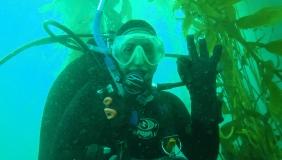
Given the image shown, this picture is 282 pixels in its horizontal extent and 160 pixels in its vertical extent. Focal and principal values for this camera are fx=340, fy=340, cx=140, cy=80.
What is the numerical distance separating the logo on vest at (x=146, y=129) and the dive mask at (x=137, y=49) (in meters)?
0.52

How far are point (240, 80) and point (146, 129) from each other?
108cm

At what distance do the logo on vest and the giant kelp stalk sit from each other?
84 cm

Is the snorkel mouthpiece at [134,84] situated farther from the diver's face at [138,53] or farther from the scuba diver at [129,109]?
the diver's face at [138,53]

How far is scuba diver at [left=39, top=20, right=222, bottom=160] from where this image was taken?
102 inches

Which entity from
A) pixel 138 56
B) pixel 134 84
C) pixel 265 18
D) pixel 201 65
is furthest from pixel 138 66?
pixel 265 18

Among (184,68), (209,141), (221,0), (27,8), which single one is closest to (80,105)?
(184,68)

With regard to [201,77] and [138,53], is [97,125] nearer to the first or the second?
[138,53]

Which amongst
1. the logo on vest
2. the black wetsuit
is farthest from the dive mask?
the logo on vest

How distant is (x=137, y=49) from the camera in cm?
300

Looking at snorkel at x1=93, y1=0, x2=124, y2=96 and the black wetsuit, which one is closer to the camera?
the black wetsuit

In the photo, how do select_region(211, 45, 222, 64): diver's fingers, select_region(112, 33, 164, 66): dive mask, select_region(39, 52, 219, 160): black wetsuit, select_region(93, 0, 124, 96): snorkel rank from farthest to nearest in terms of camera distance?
select_region(112, 33, 164, 66): dive mask < select_region(93, 0, 124, 96): snorkel < select_region(39, 52, 219, 160): black wetsuit < select_region(211, 45, 222, 64): diver's fingers

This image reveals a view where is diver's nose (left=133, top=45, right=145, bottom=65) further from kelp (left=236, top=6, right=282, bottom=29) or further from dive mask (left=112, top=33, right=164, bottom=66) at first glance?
kelp (left=236, top=6, right=282, bottom=29)

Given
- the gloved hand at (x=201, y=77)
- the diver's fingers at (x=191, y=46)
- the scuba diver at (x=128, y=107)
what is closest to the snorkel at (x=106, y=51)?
the scuba diver at (x=128, y=107)

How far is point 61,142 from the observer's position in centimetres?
262
